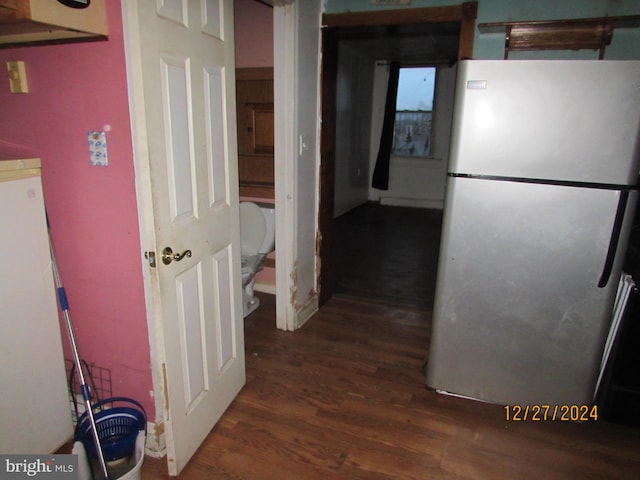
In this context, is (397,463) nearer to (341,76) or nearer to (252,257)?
(252,257)

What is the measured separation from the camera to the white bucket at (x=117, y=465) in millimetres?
1567

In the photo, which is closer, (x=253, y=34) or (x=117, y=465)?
(x=117, y=465)

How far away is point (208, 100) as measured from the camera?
168 centimetres

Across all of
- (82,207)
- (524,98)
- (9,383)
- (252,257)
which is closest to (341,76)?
(252,257)

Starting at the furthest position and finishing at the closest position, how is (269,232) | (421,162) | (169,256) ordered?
(421,162) → (269,232) → (169,256)

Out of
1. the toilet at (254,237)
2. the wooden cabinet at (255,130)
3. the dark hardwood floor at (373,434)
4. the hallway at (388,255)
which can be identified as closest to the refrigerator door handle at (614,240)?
the dark hardwood floor at (373,434)

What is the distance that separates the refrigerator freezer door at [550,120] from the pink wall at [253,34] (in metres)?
1.65

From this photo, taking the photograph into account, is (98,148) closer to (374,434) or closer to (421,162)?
(374,434)

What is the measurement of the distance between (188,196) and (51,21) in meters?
0.67

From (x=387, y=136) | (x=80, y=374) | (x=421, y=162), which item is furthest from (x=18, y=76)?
(x=421, y=162)

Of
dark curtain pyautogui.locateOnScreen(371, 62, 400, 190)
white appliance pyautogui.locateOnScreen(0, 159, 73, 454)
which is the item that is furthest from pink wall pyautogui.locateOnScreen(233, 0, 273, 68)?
dark curtain pyautogui.locateOnScreen(371, 62, 400, 190)

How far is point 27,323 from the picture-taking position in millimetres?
1614

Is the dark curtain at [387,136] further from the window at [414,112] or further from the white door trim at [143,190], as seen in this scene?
the white door trim at [143,190]

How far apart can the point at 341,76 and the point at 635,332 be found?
4.63 metres
